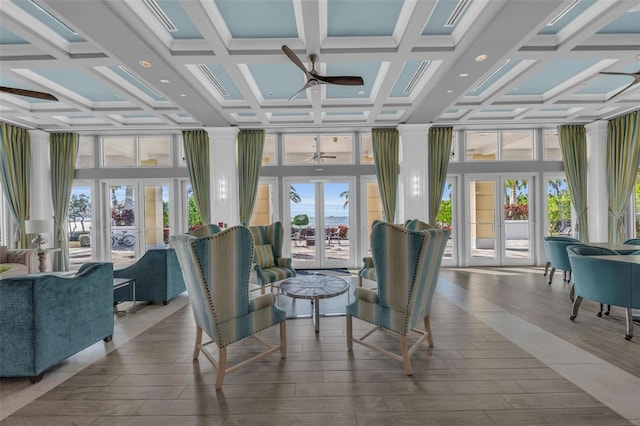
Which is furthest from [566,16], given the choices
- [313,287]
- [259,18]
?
[313,287]

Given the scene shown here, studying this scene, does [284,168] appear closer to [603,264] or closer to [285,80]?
[285,80]

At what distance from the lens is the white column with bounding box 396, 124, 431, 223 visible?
646 centimetres

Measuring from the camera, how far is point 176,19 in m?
3.18

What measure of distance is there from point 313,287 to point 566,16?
13.5 ft

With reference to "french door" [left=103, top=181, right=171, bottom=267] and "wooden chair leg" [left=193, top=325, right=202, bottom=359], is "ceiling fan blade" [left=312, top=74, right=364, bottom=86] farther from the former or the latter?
"french door" [left=103, top=181, right=171, bottom=267]

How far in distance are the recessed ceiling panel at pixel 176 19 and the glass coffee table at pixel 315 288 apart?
124 inches

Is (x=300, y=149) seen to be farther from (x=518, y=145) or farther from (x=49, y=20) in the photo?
(x=518, y=145)

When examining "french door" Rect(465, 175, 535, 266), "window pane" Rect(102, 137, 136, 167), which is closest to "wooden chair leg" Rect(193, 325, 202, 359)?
"window pane" Rect(102, 137, 136, 167)

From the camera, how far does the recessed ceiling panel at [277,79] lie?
14.0ft

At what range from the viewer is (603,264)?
3.15 m

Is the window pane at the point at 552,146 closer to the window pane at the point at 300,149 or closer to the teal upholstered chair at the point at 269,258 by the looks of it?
the window pane at the point at 300,149

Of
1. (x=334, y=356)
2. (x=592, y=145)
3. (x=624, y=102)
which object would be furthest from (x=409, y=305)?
(x=592, y=145)

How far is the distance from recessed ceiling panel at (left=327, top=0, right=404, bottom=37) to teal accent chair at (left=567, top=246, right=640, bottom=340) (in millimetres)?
3492

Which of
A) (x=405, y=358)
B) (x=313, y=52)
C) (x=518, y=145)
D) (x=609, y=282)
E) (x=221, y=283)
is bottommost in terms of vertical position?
(x=405, y=358)
